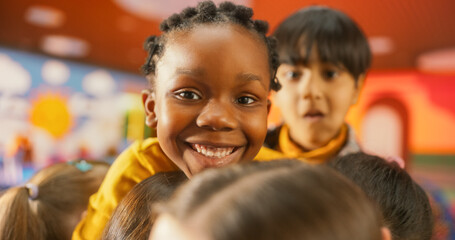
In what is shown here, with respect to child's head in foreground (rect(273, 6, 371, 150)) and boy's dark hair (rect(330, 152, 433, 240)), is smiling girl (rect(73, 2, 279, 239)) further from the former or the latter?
child's head in foreground (rect(273, 6, 371, 150))

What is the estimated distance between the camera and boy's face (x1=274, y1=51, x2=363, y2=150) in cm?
99

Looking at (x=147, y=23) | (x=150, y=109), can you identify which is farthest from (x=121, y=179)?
(x=147, y=23)

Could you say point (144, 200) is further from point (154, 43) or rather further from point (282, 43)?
point (282, 43)

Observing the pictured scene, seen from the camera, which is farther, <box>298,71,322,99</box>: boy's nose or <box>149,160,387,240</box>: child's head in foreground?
<box>298,71,322,99</box>: boy's nose

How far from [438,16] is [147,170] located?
7.91ft

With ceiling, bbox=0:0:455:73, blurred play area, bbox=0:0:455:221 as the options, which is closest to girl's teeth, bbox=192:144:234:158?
ceiling, bbox=0:0:455:73

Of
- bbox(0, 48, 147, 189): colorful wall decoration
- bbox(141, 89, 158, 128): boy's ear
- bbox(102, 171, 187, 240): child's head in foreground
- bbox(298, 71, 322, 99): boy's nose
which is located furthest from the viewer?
bbox(0, 48, 147, 189): colorful wall decoration

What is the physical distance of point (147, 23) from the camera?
317 centimetres

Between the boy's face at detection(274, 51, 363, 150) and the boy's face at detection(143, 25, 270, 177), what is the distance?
0.32 metres

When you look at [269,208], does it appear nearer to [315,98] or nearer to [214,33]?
[214,33]

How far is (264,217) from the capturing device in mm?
313

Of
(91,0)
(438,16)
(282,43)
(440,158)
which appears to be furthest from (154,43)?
(440,158)

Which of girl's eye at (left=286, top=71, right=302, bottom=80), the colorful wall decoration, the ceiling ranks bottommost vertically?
the colorful wall decoration

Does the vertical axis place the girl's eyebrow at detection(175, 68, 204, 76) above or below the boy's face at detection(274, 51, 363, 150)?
above
